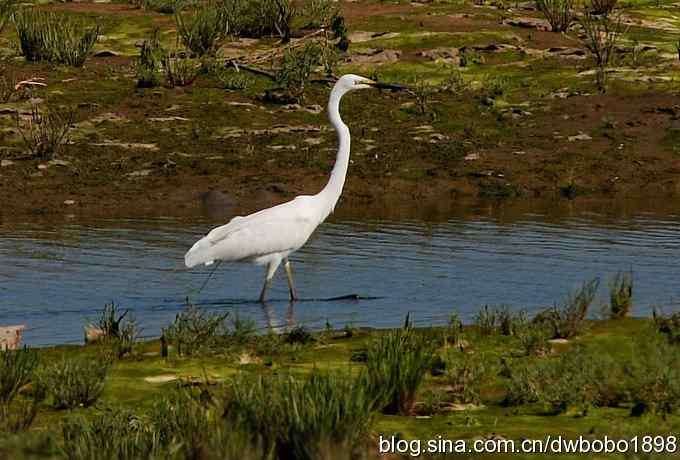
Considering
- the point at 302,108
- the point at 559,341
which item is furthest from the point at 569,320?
the point at 302,108

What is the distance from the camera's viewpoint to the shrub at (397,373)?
315 inches

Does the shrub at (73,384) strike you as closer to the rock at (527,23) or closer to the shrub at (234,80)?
the shrub at (234,80)

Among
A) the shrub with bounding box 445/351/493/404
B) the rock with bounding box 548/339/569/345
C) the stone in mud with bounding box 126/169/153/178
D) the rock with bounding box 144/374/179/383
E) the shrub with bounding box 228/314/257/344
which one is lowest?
the stone in mud with bounding box 126/169/153/178

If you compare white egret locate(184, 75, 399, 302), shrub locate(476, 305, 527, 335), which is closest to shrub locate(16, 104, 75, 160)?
white egret locate(184, 75, 399, 302)

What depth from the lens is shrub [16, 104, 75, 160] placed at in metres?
23.2

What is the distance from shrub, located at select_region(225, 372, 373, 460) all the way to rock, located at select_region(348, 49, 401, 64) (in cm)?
2310

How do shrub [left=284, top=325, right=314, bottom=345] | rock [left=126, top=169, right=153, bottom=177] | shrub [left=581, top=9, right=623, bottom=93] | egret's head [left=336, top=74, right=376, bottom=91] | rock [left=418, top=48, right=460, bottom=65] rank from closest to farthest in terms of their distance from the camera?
shrub [left=284, top=325, right=314, bottom=345], egret's head [left=336, top=74, right=376, bottom=91], rock [left=126, top=169, right=153, bottom=177], shrub [left=581, top=9, right=623, bottom=93], rock [left=418, top=48, right=460, bottom=65]

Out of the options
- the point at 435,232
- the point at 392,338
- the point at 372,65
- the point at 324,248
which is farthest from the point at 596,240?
the point at 372,65

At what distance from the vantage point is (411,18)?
1325 inches

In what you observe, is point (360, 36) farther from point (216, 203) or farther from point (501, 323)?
point (501, 323)

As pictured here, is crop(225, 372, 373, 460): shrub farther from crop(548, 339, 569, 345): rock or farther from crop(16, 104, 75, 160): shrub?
crop(16, 104, 75, 160): shrub

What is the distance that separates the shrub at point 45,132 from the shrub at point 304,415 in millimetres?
17065

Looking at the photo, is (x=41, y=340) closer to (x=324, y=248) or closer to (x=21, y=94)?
(x=324, y=248)

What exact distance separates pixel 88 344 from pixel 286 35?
71.2 ft
